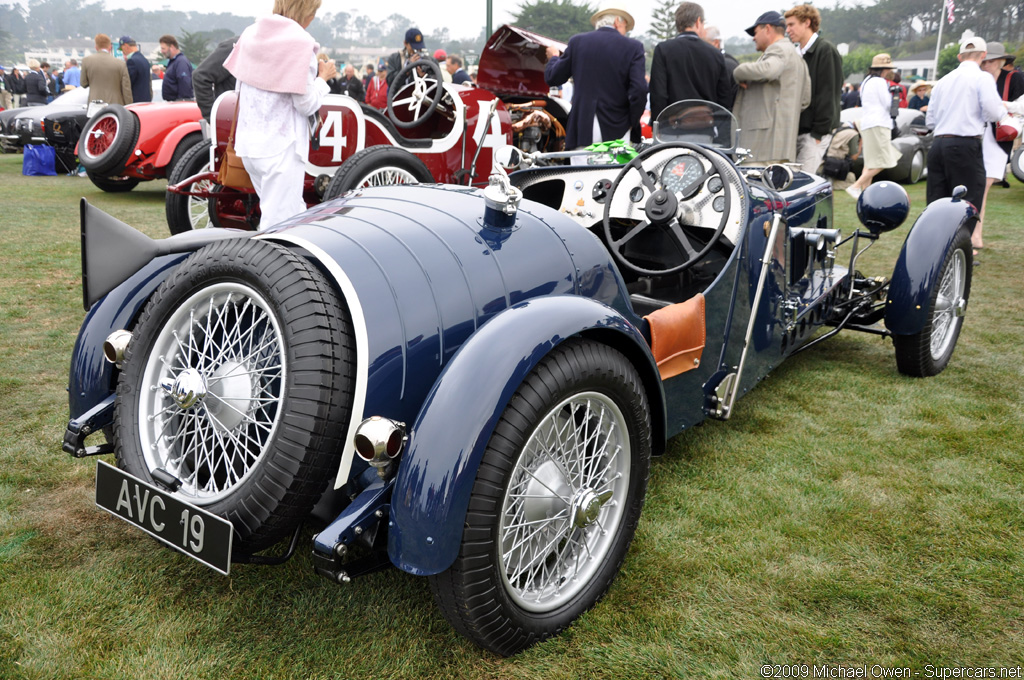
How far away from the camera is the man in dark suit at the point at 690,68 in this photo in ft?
19.8

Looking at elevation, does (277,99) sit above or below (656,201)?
above

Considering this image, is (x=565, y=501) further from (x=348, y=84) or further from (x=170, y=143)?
(x=348, y=84)

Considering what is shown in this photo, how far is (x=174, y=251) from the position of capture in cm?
254

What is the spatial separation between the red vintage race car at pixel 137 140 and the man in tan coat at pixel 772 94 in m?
6.12

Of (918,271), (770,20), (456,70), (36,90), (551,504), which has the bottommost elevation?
(551,504)

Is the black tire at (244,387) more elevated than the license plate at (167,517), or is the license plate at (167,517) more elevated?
the black tire at (244,387)

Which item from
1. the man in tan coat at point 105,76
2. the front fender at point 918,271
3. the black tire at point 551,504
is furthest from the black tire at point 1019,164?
the man in tan coat at point 105,76

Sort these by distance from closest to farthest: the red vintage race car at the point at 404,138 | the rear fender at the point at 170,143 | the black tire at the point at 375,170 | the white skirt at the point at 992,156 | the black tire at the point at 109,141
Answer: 1. the black tire at the point at 375,170
2. the red vintage race car at the point at 404,138
3. the white skirt at the point at 992,156
4. the black tire at the point at 109,141
5. the rear fender at the point at 170,143

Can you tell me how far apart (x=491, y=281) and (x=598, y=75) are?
4.91 metres

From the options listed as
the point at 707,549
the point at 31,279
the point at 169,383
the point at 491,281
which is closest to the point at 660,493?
the point at 707,549

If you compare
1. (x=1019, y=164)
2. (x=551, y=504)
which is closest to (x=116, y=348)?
(x=551, y=504)

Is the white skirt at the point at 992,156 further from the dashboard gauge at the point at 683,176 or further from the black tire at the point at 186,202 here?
the black tire at the point at 186,202

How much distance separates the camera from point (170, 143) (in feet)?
28.2

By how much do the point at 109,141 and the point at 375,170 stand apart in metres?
5.04
